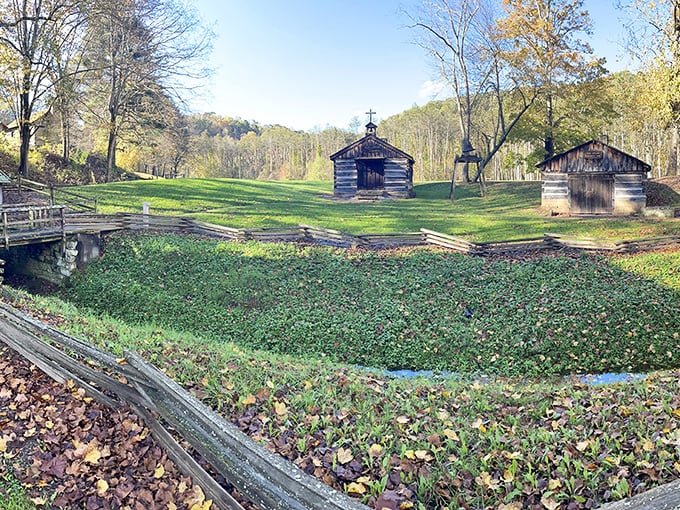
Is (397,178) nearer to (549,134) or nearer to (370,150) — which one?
(370,150)

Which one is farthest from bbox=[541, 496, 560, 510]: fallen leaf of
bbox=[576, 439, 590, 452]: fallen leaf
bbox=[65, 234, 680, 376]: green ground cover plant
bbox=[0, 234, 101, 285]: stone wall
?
bbox=[0, 234, 101, 285]: stone wall

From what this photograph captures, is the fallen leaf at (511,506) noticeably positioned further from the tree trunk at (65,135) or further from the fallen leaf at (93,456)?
the tree trunk at (65,135)

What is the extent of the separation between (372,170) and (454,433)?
1302 inches

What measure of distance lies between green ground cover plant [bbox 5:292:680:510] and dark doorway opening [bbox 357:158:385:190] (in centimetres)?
3013

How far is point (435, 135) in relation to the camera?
63188 mm

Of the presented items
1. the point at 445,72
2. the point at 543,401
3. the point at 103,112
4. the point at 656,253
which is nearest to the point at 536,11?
the point at 445,72

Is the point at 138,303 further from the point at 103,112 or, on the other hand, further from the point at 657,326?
the point at 103,112

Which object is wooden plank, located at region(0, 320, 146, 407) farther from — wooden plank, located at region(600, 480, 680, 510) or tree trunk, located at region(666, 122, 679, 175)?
tree trunk, located at region(666, 122, 679, 175)

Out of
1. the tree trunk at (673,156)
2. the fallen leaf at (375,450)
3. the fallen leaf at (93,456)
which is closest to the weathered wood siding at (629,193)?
the tree trunk at (673,156)

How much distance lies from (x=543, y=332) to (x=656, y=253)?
762 cm

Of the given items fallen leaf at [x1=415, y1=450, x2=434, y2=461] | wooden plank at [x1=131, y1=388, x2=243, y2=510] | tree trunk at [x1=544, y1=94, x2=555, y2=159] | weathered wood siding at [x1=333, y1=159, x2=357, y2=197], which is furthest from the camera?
weathered wood siding at [x1=333, y1=159, x2=357, y2=197]

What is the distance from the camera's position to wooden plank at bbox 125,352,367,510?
12.5 feet

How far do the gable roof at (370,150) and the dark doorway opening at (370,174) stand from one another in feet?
2.12

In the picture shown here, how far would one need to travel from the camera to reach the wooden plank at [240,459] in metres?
3.81
